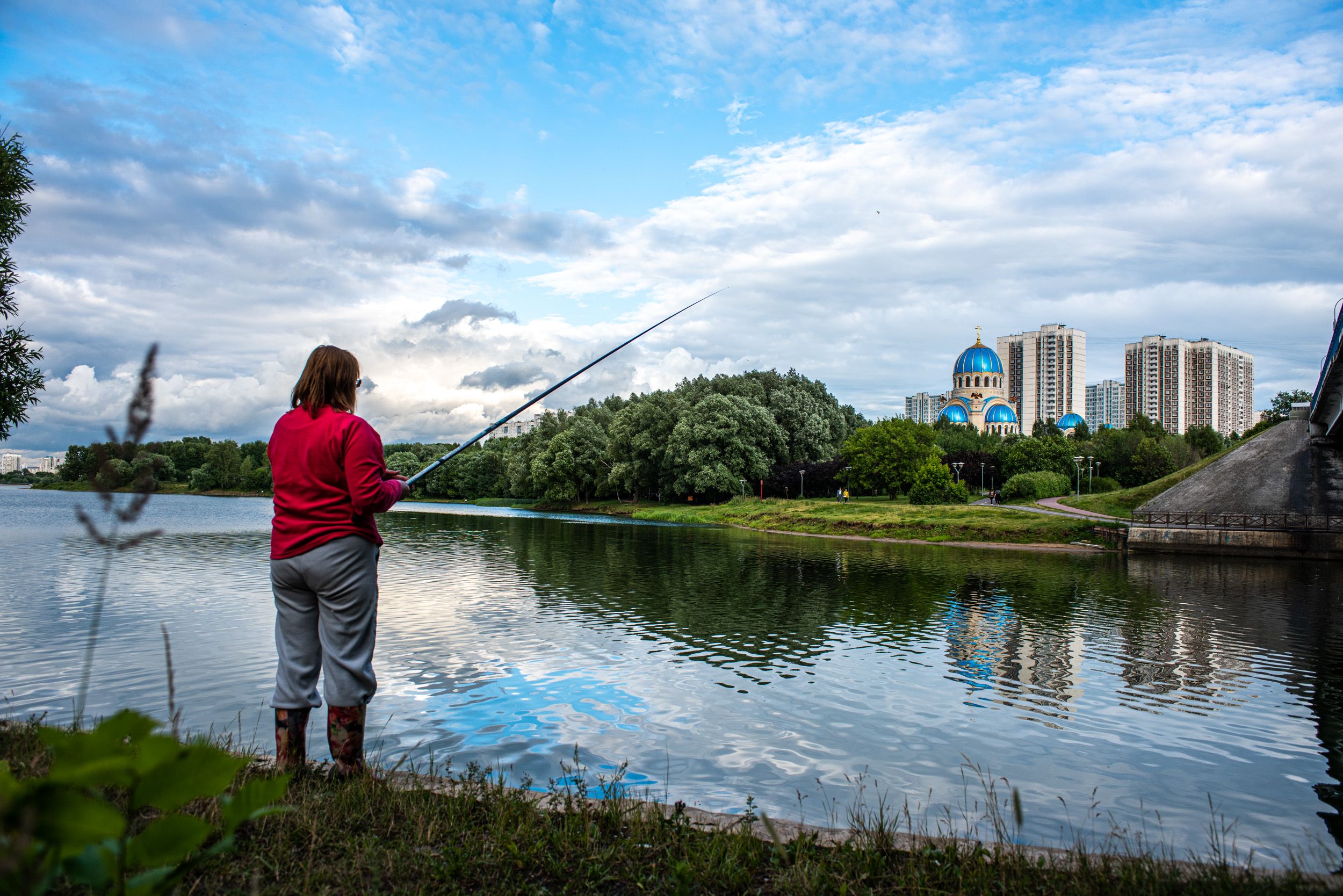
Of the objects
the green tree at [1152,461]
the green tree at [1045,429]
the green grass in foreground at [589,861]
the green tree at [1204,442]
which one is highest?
the green tree at [1045,429]

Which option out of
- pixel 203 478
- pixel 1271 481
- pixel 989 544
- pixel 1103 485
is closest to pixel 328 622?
pixel 989 544

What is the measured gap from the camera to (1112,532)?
37500 millimetres

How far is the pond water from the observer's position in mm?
6883

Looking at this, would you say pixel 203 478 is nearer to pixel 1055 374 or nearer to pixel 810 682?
pixel 810 682

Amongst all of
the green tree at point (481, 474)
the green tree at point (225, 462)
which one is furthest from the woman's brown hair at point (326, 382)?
the green tree at point (481, 474)

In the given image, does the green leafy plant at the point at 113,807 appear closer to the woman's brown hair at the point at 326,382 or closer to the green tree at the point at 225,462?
the woman's brown hair at the point at 326,382

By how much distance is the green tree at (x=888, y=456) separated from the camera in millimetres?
70312

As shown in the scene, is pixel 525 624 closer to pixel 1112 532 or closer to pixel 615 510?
pixel 1112 532

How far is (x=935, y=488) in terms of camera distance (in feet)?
202

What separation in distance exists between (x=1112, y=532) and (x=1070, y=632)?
85.2 feet

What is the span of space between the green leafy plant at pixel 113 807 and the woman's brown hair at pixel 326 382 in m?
3.63

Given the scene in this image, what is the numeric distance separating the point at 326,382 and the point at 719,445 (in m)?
64.4

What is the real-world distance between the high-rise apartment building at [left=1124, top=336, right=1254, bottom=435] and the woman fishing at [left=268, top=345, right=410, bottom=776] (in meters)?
184

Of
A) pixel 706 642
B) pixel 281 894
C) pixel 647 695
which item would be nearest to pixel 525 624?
pixel 706 642
